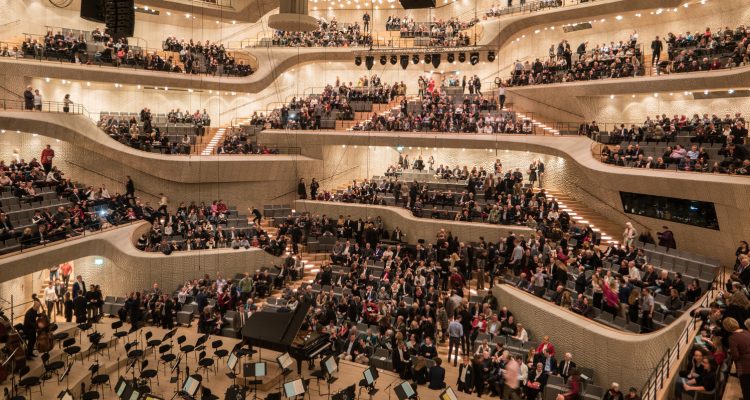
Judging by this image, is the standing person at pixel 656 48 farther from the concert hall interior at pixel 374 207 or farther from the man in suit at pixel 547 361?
the man in suit at pixel 547 361

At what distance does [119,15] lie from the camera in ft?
31.3

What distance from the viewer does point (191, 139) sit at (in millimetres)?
22453

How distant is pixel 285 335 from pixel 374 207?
9617 mm

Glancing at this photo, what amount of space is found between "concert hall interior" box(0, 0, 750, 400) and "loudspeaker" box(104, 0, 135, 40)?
5 cm

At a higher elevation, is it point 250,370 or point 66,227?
point 66,227

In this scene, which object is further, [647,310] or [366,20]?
[366,20]

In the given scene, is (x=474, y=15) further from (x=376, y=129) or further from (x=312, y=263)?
(x=312, y=263)

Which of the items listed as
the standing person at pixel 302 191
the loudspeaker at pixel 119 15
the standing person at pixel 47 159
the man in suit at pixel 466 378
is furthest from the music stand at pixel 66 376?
the standing person at pixel 302 191

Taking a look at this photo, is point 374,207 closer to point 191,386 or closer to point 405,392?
point 405,392

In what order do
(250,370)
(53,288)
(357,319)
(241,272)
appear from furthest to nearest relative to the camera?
(241,272) < (53,288) < (357,319) < (250,370)

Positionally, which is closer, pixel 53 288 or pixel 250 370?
pixel 250 370

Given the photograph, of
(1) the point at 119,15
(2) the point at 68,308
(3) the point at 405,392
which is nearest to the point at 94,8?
(1) the point at 119,15

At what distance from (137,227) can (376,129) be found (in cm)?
999

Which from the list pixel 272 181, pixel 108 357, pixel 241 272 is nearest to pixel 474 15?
pixel 272 181
